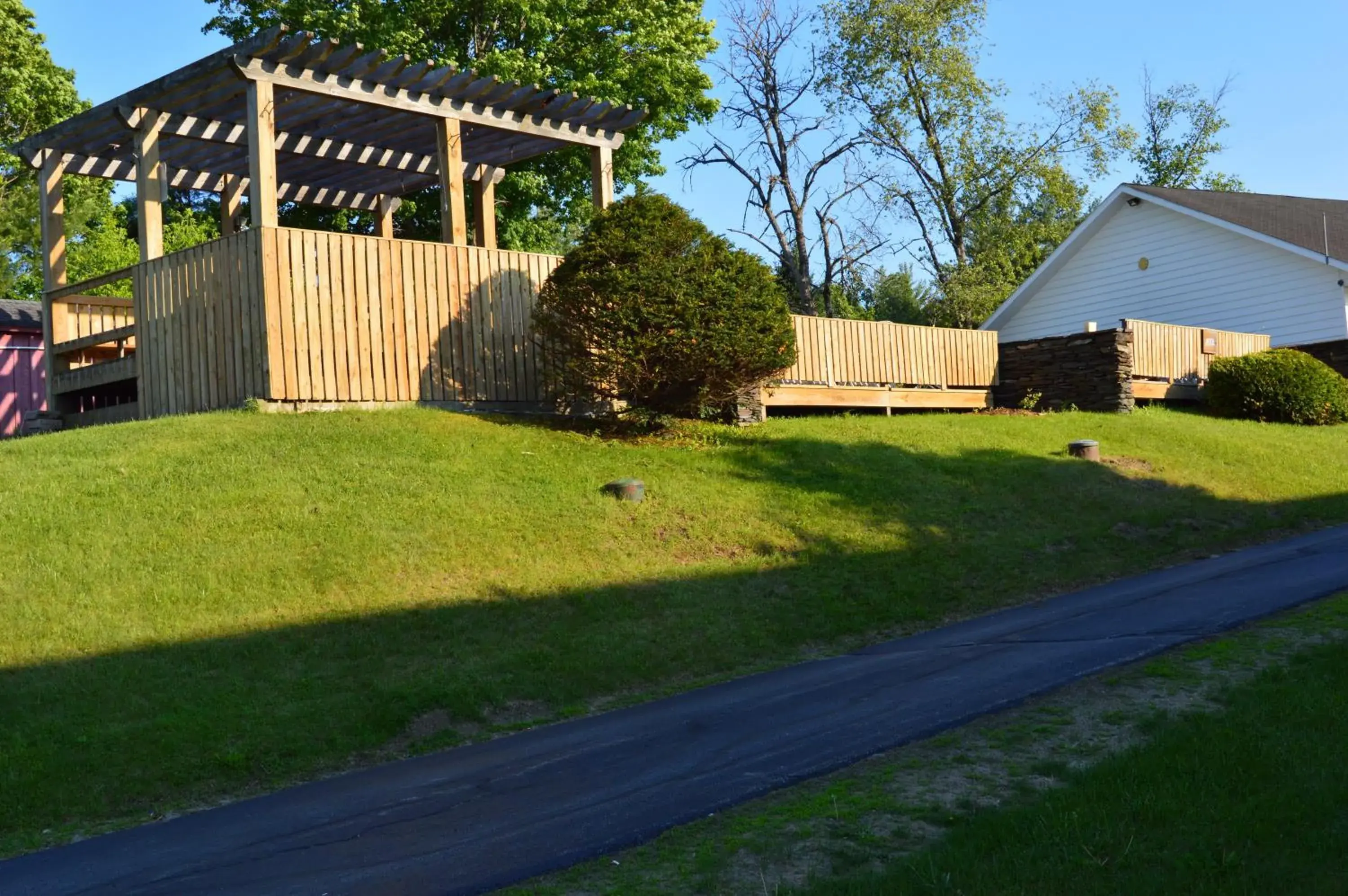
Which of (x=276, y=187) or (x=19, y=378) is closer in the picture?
(x=276, y=187)

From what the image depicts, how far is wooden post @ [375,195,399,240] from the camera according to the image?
21.5 meters

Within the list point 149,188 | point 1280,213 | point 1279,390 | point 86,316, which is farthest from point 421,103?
point 1280,213

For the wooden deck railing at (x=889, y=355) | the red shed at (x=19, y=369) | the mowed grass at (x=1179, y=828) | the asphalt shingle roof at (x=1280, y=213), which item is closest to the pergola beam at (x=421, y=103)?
the wooden deck railing at (x=889, y=355)

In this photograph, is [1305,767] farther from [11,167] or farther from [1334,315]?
[11,167]

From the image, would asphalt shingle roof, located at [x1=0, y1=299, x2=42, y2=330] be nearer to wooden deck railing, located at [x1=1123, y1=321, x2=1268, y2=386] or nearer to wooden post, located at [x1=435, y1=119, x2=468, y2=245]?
wooden post, located at [x1=435, y1=119, x2=468, y2=245]

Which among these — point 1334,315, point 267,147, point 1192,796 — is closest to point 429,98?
point 267,147

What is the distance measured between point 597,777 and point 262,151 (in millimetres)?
10262

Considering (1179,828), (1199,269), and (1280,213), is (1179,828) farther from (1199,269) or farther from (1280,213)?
(1280,213)

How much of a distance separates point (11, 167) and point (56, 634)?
35086mm

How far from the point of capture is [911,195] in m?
46.6

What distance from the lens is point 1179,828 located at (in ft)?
16.9

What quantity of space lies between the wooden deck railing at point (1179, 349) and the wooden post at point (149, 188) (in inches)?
682

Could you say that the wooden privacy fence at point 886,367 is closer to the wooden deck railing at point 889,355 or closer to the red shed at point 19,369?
the wooden deck railing at point 889,355

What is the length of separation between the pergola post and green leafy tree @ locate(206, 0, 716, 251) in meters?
10.7
